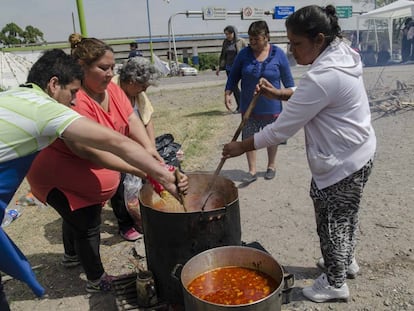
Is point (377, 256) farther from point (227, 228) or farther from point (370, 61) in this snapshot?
point (370, 61)

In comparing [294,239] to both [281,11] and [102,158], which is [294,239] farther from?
[281,11]

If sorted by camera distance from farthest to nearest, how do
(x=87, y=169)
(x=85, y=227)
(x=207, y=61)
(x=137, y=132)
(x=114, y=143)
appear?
1. (x=207, y=61)
2. (x=137, y=132)
3. (x=85, y=227)
4. (x=87, y=169)
5. (x=114, y=143)

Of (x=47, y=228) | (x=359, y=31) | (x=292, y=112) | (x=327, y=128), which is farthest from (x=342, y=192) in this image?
(x=359, y=31)

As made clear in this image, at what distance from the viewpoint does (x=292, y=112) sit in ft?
8.20

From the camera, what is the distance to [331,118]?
249 cm

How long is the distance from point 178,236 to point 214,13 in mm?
25117

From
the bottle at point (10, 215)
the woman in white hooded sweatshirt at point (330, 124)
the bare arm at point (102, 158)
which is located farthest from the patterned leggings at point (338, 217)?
the bottle at point (10, 215)

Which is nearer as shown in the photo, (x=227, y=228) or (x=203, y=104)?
(x=227, y=228)

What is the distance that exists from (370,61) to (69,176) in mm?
18686

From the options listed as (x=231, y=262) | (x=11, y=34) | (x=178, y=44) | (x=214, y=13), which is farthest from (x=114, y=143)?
(x=11, y=34)

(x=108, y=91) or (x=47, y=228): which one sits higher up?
(x=108, y=91)

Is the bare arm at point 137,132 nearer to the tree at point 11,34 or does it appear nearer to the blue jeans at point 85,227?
the blue jeans at point 85,227

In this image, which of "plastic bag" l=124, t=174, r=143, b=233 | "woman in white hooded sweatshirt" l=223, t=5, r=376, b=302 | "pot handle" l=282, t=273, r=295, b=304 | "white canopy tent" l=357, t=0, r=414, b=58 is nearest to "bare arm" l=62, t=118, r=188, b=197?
"woman in white hooded sweatshirt" l=223, t=5, r=376, b=302

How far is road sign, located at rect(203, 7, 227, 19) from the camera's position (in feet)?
81.8
